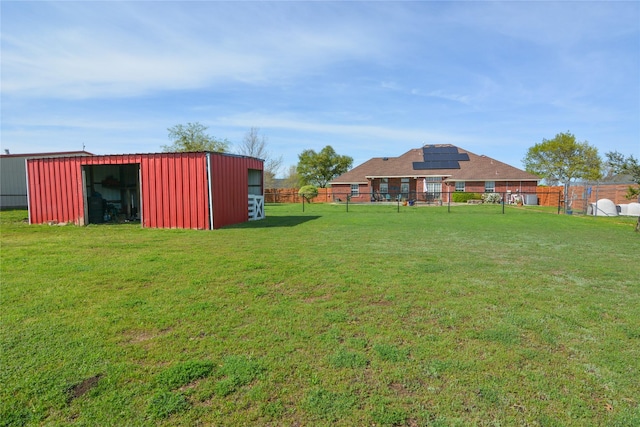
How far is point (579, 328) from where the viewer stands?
3.70m

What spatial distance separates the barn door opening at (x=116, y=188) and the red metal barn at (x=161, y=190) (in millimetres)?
79

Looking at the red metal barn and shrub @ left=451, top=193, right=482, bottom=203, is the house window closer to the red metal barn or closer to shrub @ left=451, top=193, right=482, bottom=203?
shrub @ left=451, top=193, right=482, bottom=203

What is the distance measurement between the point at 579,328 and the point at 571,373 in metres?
1.07

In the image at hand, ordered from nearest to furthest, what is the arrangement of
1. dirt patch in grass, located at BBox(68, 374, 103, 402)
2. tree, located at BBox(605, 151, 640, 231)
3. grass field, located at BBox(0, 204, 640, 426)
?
grass field, located at BBox(0, 204, 640, 426) → dirt patch in grass, located at BBox(68, 374, 103, 402) → tree, located at BBox(605, 151, 640, 231)

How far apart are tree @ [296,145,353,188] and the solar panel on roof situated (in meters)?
11.9

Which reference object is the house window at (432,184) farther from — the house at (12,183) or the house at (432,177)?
the house at (12,183)

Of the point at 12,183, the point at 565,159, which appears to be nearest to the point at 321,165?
the point at 565,159

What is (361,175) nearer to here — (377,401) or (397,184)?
(397,184)

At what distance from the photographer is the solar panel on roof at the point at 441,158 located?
3641cm

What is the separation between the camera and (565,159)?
134ft

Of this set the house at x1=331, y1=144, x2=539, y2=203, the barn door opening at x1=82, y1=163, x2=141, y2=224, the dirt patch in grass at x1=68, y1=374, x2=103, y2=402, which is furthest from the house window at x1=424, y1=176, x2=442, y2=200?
the dirt patch in grass at x1=68, y1=374, x2=103, y2=402

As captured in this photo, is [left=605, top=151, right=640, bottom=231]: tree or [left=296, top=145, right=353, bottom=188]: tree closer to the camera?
[left=605, top=151, right=640, bottom=231]: tree

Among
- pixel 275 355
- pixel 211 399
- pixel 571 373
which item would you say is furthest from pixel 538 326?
pixel 211 399

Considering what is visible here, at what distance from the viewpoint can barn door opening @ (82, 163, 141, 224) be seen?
1558cm
